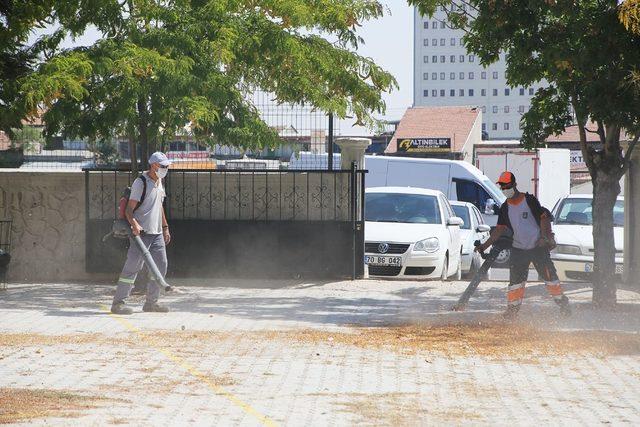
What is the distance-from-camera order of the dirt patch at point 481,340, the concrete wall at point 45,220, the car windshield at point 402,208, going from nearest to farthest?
the dirt patch at point 481,340
the concrete wall at point 45,220
the car windshield at point 402,208

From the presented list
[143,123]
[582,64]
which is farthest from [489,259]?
[143,123]

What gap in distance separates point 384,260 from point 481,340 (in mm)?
6080

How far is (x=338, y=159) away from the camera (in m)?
16.6

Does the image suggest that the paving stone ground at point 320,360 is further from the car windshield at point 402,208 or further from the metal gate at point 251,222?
the car windshield at point 402,208

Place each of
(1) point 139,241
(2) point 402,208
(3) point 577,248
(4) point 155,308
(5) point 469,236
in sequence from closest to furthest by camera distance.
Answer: (1) point 139,241, (4) point 155,308, (3) point 577,248, (2) point 402,208, (5) point 469,236

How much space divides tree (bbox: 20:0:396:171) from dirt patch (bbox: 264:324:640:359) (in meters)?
3.82

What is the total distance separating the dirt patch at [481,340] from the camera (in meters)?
10.2

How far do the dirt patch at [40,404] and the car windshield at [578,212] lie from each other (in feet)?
44.6

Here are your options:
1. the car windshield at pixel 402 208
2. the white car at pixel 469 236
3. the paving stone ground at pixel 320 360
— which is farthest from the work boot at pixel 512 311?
the white car at pixel 469 236

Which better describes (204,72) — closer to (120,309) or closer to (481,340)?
(120,309)

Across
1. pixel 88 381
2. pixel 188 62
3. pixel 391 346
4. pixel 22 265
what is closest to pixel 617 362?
pixel 391 346

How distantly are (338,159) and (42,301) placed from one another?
5.06m

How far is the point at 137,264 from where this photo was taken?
41.3 feet

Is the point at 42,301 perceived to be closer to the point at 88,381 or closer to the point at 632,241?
the point at 88,381
